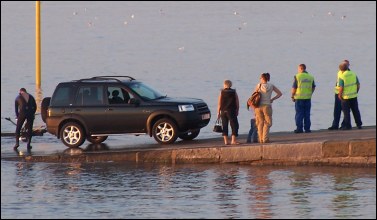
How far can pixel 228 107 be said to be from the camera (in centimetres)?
2505

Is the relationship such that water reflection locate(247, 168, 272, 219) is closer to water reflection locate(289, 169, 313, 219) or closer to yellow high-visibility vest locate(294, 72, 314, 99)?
water reflection locate(289, 169, 313, 219)

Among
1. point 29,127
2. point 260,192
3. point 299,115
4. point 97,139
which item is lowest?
point 260,192

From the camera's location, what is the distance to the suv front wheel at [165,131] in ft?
87.0

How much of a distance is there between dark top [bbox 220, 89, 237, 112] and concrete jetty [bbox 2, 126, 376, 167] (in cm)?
77

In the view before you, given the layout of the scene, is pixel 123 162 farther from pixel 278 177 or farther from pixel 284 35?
pixel 284 35

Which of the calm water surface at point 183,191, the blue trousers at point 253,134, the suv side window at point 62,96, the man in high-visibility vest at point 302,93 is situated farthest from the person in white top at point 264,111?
the suv side window at point 62,96

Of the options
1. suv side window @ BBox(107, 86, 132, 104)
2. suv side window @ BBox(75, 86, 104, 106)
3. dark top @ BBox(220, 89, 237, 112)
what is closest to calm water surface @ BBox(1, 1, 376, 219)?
dark top @ BBox(220, 89, 237, 112)

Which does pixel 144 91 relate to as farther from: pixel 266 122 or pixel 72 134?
pixel 266 122

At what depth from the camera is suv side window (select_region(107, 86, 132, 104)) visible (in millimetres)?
26969

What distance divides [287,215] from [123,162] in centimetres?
720

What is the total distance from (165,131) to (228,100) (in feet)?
7.13

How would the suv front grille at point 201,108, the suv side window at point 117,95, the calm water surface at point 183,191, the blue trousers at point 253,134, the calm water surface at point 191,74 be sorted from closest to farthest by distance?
the calm water surface at point 183,191, the calm water surface at point 191,74, the blue trousers at point 253,134, the suv front grille at point 201,108, the suv side window at point 117,95

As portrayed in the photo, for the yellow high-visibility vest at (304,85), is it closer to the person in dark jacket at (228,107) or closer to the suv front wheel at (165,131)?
the person in dark jacket at (228,107)

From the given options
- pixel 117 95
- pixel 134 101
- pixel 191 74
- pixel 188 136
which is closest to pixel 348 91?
pixel 188 136
